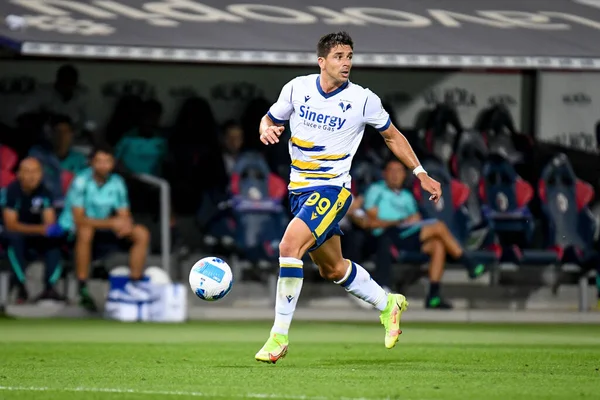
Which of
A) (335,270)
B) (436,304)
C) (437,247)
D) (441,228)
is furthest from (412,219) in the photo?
(335,270)

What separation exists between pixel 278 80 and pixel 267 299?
9.96 ft

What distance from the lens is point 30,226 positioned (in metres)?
16.5

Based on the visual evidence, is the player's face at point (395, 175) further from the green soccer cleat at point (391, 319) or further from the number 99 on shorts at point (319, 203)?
the number 99 on shorts at point (319, 203)

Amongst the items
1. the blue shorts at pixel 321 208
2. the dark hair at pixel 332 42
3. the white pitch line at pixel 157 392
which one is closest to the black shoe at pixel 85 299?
the blue shorts at pixel 321 208

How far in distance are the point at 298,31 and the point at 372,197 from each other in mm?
2383

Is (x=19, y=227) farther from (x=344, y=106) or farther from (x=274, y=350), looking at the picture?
(x=274, y=350)

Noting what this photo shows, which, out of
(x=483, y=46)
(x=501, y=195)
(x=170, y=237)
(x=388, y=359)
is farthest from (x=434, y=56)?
(x=388, y=359)

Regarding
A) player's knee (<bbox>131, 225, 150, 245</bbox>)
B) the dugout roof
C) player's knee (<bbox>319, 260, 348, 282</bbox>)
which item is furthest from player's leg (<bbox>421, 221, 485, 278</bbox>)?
player's knee (<bbox>319, 260, 348, 282</bbox>)

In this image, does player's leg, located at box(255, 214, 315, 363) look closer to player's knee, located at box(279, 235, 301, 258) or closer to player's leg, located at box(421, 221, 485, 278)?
player's knee, located at box(279, 235, 301, 258)

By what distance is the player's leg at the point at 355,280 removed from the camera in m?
9.84

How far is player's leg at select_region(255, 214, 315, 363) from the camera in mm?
9336

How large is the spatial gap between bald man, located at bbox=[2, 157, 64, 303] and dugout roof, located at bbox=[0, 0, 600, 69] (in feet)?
6.86

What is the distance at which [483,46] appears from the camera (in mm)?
16234

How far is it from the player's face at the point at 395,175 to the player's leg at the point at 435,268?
81 centimetres
